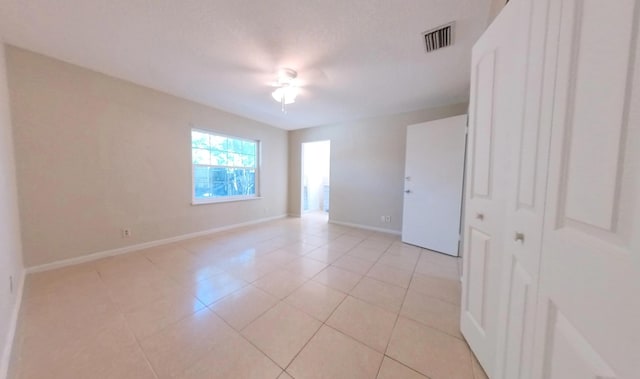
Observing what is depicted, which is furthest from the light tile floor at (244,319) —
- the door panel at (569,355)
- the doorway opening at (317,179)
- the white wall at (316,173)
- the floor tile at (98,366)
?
the white wall at (316,173)

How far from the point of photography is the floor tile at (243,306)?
1564 mm

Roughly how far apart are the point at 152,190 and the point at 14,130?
1.29m

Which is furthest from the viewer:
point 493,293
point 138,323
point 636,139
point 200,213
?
point 200,213

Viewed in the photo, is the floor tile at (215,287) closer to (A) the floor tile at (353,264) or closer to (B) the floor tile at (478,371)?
(A) the floor tile at (353,264)

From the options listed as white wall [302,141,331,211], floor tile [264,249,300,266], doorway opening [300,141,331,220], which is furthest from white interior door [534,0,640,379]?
white wall [302,141,331,211]

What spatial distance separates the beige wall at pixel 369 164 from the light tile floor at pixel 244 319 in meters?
1.50

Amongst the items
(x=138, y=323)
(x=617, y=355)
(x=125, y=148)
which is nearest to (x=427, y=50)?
(x=617, y=355)

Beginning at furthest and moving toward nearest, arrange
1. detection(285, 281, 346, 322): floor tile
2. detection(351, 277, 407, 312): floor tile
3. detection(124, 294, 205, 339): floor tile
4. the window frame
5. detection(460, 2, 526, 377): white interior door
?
the window frame < detection(351, 277, 407, 312): floor tile < detection(285, 281, 346, 322): floor tile < detection(124, 294, 205, 339): floor tile < detection(460, 2, 526, 377): white interior door

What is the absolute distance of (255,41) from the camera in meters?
1.85

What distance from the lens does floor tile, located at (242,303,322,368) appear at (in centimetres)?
129

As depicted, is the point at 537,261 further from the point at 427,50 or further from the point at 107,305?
the point at 107,305

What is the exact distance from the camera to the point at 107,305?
1.68m

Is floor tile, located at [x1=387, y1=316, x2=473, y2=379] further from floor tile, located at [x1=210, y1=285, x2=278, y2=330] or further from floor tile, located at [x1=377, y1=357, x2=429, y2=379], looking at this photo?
floor tile, located at [x1=210, y1=285, x2=278, y2=330]

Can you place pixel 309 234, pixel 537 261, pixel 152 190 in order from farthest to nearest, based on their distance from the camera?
pixel 309 234 < pixel 152 190 < pixel 537 261
